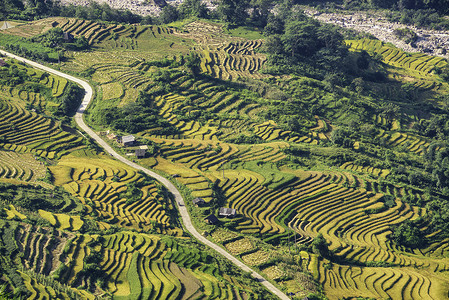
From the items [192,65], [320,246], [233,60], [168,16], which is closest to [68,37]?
[192,65]

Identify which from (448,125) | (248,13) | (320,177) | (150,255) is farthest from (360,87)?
(150,255)

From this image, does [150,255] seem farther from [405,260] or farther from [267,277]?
[405,260]

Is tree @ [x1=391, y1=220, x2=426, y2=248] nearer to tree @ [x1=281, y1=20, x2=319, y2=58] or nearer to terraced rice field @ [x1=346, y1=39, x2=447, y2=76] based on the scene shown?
tree @ [x1=281, y1=20, x2=319, y2=58]

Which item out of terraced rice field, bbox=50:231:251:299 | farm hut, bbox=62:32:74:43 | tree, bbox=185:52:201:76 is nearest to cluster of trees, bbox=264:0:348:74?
tree, bbox=185:52:201:76

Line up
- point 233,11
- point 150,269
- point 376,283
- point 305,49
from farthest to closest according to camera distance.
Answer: point 233,11
point 305,49
point 376,283
point 150,269

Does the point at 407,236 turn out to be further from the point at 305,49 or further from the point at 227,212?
the point at 305,49

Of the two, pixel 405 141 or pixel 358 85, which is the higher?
pixel 358 85

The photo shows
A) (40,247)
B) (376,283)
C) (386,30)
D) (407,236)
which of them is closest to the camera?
(40,247)

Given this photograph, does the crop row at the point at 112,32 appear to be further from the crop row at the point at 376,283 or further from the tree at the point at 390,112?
the crop row at the point at 376,283

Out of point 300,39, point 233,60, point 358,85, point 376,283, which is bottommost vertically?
point 376,283
